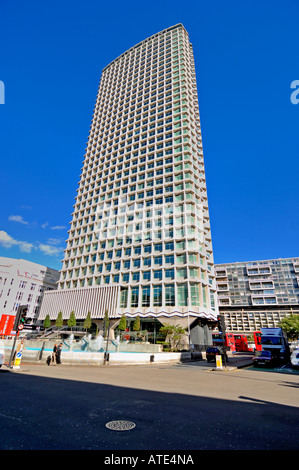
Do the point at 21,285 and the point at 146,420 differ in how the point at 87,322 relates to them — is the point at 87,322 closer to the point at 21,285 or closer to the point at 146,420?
the point at 21,285

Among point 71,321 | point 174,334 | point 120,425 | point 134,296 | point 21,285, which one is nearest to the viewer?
point 120,425

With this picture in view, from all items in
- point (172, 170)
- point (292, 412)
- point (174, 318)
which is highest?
point (172, 170)

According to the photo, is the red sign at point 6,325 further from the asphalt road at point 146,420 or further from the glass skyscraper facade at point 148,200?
the asphalt road at point 146,420

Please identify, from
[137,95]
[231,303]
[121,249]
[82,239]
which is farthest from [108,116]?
[231,303]

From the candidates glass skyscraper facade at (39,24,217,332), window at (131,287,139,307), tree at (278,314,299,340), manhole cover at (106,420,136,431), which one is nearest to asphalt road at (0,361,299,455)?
manhole cover at (106,420,136,431)

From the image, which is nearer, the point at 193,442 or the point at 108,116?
the point at 193,442

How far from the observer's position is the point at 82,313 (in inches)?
2146

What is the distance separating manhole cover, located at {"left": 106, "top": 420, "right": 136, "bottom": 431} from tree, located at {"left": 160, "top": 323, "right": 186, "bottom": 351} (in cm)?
3482

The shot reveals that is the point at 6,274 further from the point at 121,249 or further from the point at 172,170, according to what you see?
the point at 172,170

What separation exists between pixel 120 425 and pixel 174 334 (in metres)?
36.1

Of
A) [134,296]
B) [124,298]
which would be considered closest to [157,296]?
[134,296]

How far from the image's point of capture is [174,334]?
38.9 m
